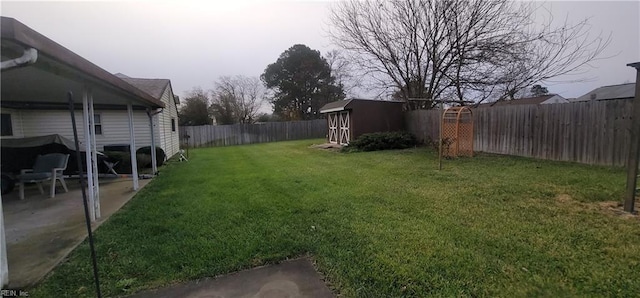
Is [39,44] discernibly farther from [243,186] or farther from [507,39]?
[507,39]

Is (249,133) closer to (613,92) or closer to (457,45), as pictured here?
(457,45)

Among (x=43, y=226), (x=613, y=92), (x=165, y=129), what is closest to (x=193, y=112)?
(x=165, y=129)

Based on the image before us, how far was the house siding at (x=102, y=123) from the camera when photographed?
29.3ft

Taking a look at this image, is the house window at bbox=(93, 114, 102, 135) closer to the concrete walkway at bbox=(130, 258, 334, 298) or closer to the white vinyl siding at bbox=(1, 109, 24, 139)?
the white vinyl siding at bbox=(1, 109, 24, 139)

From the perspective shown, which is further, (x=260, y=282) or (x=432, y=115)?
(x=432, y=115)

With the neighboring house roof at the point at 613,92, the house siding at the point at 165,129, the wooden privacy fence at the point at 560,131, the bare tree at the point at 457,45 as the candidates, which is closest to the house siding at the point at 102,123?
the house siding at the point at 165,129

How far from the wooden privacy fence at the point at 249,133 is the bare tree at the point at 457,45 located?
917 centimetres

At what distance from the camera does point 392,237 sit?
127 inches

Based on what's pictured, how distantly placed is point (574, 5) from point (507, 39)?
7.23 ft

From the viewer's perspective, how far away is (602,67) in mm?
10211

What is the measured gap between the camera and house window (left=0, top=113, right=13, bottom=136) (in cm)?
795

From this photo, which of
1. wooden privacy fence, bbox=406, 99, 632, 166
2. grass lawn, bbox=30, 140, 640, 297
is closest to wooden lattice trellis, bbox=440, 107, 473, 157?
wooden privacy fence, bbox=406, 99, 632, 166

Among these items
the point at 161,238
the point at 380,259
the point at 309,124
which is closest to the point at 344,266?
the point at 380,259

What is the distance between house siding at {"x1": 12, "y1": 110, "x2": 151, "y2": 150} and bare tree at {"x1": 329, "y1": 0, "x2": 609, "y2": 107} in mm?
10102
